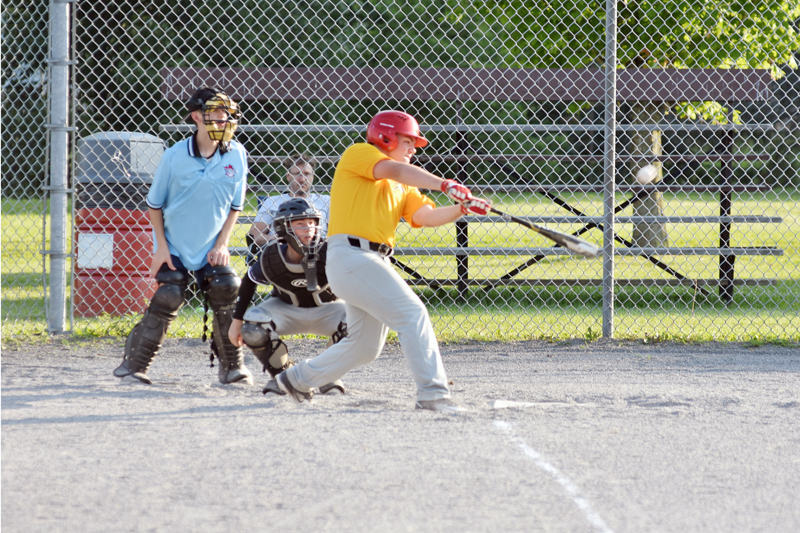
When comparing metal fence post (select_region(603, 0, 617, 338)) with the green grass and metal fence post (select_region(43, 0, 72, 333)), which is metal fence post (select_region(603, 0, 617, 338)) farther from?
metal fence post (select_region(43, 0, 72, 333))

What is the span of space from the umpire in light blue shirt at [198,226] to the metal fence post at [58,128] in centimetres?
160

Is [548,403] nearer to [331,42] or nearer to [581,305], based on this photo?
[581,305]

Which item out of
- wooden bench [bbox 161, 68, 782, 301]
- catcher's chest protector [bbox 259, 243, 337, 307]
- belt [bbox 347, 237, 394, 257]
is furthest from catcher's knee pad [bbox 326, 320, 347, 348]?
wooden bench [bbox 161, 68, 782, 301]

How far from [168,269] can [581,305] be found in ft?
16.5

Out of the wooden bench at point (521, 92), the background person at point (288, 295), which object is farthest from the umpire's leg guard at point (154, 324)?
the wooden bench at point (521, 92)

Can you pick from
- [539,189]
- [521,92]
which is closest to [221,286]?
[539,189]

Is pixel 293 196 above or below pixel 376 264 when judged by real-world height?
above

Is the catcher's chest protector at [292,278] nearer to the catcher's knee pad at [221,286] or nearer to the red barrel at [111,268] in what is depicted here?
the catcher's knee pad at [221,286]

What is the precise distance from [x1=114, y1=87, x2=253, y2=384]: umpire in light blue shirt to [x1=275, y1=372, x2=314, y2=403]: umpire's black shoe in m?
0.60

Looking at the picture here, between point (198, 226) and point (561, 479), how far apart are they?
9.00 feet

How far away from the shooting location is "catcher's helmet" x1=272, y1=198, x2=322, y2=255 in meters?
4.95

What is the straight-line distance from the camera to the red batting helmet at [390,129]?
4598 millimetres

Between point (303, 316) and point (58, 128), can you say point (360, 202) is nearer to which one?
point (303, 316)

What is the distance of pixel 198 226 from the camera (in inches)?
203
